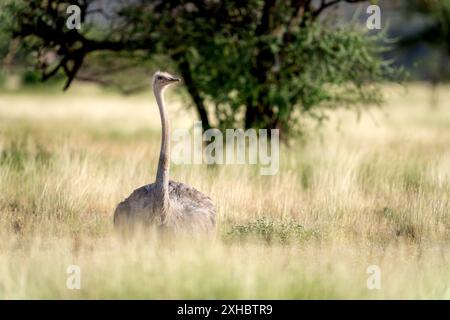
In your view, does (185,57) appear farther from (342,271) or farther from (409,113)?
(409,113)

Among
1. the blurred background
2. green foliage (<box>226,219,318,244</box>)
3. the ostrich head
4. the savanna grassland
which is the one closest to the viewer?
the savanna grassland

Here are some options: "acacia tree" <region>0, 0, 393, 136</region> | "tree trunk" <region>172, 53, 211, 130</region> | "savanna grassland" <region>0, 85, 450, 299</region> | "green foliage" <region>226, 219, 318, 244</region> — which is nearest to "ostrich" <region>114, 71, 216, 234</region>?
"savanna grassland" <region>0, 85, 450, 299</region>

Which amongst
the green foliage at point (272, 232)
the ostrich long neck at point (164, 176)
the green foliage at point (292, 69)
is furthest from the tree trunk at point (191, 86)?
the ostrich long neck at point (164, 176)

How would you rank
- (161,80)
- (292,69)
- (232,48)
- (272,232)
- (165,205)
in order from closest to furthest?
(165,205)
(161,80)
(272,232)
(232,48)
(292,69)

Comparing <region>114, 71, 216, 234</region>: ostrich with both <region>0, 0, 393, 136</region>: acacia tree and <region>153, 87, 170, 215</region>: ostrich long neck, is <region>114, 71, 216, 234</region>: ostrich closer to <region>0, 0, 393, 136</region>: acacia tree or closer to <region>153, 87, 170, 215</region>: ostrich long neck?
<region>153, 87, 170, 215</region>: ostrich long neck

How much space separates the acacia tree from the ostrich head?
542 cm

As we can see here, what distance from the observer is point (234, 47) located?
45.7 feet

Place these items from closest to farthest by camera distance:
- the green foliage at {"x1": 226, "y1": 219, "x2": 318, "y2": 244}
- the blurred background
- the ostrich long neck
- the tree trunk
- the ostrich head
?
the ostrich long neck < the ostrich head < the green foliage at {"x1": 226, "y1": 219, "x2": 318, "y2": 244} < the blurred background < the tree trunk

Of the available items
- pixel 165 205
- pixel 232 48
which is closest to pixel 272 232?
pixel 165 205

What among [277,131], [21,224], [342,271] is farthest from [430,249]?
[277,131]

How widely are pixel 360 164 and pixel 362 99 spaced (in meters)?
2.32

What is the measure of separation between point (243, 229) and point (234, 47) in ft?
19.2

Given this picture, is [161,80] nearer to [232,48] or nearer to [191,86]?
[232,48]

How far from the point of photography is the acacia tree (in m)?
13.8
